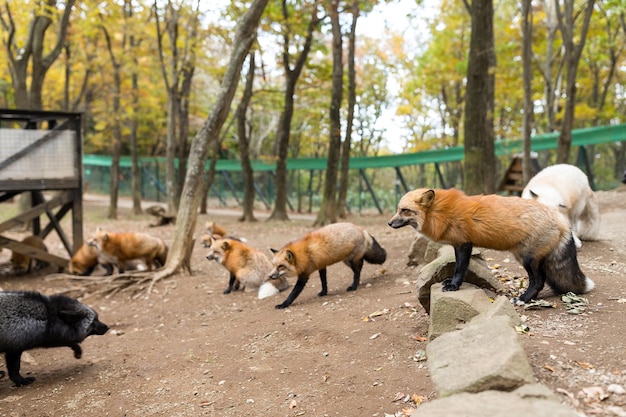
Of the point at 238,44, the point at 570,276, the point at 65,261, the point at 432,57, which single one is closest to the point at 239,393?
the point at 570,276

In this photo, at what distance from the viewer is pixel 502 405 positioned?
2.66 m

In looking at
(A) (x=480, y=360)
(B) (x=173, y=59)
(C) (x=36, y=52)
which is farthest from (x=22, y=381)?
(B) (x=173, y=59)

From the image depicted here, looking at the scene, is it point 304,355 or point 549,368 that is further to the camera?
point 304,355

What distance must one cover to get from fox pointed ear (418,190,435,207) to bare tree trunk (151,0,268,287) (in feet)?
18.4

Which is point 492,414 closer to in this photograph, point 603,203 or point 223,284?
point 223,284

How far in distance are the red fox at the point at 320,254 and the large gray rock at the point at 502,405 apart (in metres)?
4.25

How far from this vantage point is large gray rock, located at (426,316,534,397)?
3.00m

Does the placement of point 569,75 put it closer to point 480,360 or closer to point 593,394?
point 593,394

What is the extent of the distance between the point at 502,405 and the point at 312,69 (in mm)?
17111

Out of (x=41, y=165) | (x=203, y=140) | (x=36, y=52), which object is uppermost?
(x=36, y=52)

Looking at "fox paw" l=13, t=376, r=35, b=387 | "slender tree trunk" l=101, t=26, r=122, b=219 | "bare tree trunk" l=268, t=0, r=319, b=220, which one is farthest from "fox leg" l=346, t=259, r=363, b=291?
"slender tree trunk" l=101, t=26, r=122, b=219

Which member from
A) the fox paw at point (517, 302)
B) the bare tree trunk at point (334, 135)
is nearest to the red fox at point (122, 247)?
the bare tree trunk at point (334, 135)

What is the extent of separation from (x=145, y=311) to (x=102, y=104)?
18825mm

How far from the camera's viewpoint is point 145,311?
8344 mm
